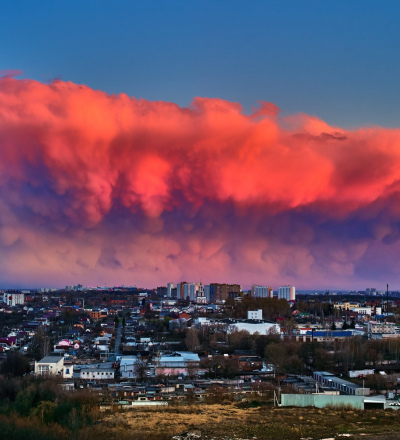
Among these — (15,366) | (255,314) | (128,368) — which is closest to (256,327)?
(255,314)

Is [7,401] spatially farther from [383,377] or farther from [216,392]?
[383,377]

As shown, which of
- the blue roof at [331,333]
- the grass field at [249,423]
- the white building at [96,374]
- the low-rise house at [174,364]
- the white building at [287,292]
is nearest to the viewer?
the grass field at [249,423]

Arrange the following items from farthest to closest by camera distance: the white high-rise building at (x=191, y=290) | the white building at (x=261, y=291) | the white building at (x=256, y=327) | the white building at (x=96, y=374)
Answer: the white high-rise building at (x=191, y=290)
the white building at (x=261, y=291)
the white building at (x=256, y=327)
the white building at (x=96, y=374)

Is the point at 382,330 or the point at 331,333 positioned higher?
the point at 382,330

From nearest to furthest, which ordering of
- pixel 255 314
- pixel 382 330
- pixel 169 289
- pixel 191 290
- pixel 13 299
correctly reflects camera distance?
pixel 382 330 < pixel 255 314 < pixel 13 299 < pixel 191 290 < pixel 169 289

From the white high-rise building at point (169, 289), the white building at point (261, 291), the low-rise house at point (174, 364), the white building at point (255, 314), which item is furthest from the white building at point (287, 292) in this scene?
the low-rise house at point (174, 364)

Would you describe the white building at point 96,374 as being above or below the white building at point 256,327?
below

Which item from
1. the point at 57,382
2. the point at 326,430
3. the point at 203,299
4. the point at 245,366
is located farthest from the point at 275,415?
the point at 203,299

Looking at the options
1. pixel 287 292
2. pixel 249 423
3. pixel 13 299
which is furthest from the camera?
pixel 287 292

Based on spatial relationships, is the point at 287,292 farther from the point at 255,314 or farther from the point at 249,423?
the point at 249,423

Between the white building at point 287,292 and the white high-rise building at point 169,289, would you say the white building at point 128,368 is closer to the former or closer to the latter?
the white building at point 287,292

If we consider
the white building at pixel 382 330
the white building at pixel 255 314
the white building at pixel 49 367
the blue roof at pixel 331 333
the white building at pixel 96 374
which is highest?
the white building at pixel 255 314

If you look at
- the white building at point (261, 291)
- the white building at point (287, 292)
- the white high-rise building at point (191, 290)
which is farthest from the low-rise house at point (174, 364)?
the white high-rise building at point (191, 290)

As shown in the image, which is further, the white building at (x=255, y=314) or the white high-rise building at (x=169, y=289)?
A: the white high-rise building at (x=169, y=289)
